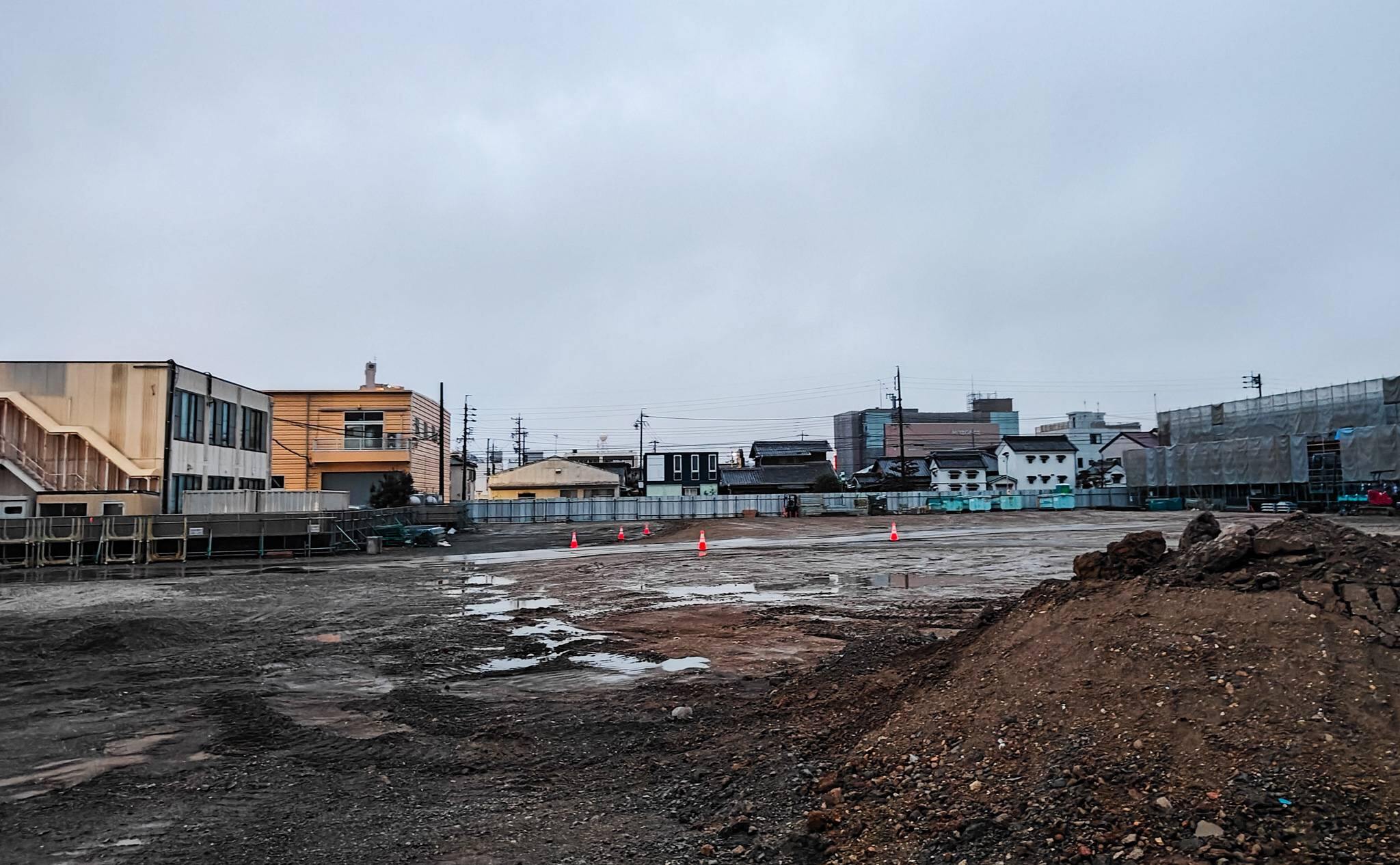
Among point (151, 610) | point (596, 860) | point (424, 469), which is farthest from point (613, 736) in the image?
point (424, 469)

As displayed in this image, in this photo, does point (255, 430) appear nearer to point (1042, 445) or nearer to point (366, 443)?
point (366, 443)

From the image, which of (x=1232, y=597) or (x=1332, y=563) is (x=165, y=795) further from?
(x=1332, y=563)

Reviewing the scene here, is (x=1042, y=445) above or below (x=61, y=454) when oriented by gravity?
above

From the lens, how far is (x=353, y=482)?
47.9 meters

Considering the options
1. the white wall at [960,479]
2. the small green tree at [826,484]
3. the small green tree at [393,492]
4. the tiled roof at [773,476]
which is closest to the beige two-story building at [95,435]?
the small green tree at [393,492]

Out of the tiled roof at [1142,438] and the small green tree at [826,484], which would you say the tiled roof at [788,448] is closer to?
the small green tree at [826,484]

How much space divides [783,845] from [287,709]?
545 centimetres

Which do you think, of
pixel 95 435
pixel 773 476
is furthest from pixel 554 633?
pixel 773 476

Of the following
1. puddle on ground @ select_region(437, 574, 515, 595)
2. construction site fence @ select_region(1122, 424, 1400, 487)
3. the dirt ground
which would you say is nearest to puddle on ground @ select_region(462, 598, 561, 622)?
the dirt ground

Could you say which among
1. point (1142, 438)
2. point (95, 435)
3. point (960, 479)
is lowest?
point (960, 479)

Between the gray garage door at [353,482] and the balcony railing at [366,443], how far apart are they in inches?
63.9

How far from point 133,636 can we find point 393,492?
3274 centimetres

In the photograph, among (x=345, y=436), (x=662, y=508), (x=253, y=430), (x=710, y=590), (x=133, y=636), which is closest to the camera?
(x=133, y=636)

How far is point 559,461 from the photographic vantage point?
228 feet
